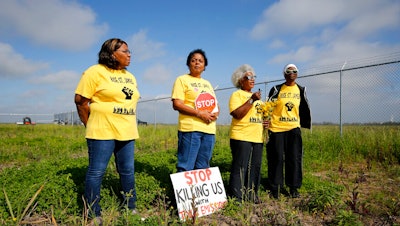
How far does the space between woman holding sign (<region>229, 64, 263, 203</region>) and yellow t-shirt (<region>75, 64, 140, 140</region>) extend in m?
1.28

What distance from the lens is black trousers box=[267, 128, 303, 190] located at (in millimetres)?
3902

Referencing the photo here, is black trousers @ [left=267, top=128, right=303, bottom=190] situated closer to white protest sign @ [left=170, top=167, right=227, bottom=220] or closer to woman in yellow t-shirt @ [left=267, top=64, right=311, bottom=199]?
woman in yellow t-shirt @ [left=267, top=64, right=311, bottom=199]

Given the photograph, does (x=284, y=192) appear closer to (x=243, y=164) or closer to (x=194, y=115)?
(x=243, y=164)

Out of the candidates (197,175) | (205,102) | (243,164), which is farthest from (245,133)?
(197,175)

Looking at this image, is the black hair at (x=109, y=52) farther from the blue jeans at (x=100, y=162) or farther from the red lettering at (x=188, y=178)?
the red lettering at (x=188, y=178)

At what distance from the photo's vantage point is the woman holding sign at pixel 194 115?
3.21 meters

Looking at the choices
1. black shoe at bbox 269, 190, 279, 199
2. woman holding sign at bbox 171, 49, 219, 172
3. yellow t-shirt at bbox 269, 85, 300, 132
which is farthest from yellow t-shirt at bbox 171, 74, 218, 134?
black shoe at bbox 269, 190, 279, 199

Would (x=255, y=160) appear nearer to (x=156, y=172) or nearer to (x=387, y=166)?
(x=156, y=172)

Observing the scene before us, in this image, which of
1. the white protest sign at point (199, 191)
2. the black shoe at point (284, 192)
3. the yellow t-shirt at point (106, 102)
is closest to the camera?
the yellow t-shirt at point (106, 102)

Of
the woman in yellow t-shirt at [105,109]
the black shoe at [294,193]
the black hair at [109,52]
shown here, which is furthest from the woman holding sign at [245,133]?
the black hair at [109,52]

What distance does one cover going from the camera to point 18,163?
21.6 ft

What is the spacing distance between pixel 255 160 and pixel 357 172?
9.59ft

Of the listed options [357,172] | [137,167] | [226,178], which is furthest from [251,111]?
[357,172]

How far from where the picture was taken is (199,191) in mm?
3252
